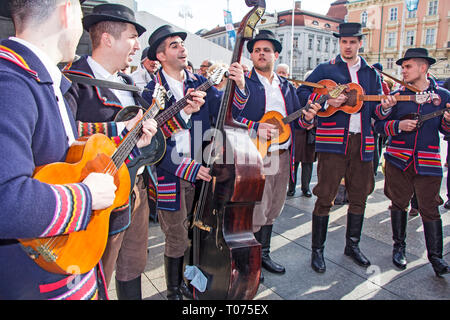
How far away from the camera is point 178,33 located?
2693 mm

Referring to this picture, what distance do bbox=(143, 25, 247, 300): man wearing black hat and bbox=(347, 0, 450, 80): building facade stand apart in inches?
1548

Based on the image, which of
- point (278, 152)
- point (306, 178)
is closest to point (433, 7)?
point (306, 178)

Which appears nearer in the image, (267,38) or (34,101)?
(34,101)

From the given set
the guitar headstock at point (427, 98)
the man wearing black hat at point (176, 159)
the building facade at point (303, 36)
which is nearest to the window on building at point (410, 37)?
the building facade at point (303, 36)

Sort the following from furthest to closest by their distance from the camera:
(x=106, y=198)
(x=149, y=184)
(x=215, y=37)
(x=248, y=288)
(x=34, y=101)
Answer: (x=215, y=37), (x=149, y=184), (x=248, y=288), (x=106, y=198), (x=34, y=101)

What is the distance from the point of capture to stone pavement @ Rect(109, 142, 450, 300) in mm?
2803

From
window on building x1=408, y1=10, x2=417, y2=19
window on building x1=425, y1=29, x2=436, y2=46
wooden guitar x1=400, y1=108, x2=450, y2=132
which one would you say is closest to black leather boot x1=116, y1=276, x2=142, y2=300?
wooden guitar x1=400, y1=108, x2=450, y2=132

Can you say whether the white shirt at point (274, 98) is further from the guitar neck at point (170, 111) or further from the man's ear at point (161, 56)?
the guitar neck at point (170, 111)

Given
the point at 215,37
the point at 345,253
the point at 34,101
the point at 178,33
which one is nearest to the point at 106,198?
the point at 34,101

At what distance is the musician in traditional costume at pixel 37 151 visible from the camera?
3.04 feet

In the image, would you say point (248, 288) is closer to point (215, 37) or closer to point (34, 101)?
point (34, 101)

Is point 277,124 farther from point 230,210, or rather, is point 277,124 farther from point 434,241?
point 434,241

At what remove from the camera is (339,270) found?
3199mm
